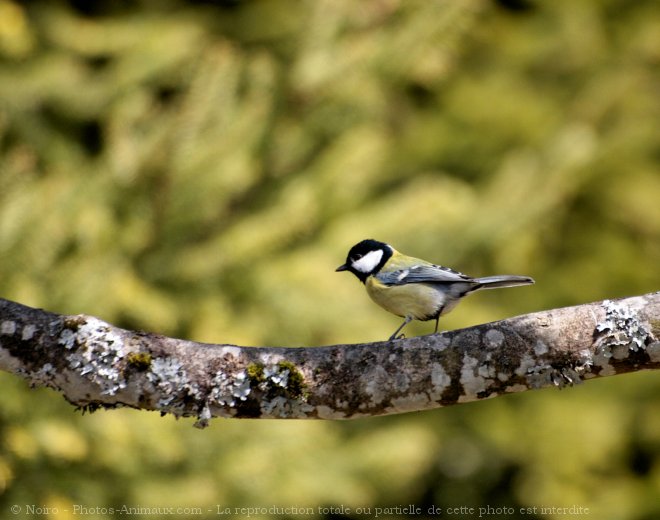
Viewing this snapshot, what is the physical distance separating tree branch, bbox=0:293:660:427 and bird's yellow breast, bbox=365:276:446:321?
76 centimetres

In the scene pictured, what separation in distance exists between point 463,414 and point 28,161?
4293 millimetres

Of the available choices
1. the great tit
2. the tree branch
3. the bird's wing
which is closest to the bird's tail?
the great tit

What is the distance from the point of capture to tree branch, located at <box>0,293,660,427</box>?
2.21 m

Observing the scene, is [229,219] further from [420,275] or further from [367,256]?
[420,275]

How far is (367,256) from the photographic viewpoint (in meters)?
3.33

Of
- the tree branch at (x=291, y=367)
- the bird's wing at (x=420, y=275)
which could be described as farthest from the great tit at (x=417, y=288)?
the tree branch at (x=291, y=367)

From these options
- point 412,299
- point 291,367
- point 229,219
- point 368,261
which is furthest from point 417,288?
point 229,219

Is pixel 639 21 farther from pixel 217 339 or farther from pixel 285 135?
pixel 217 339

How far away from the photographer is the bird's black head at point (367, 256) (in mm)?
3312

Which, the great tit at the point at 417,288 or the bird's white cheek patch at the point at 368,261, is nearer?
the great tit at the point at 417,288

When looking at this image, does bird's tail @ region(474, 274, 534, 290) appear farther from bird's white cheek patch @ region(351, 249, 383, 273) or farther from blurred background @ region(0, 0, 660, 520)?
blurred background @ region(0, 0, 660, 520)

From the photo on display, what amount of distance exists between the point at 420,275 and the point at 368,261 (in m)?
0.28

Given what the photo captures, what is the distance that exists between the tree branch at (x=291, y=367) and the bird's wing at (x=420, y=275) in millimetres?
792

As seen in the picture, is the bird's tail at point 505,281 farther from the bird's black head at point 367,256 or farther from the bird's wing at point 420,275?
the bird's black head at point 367,256
